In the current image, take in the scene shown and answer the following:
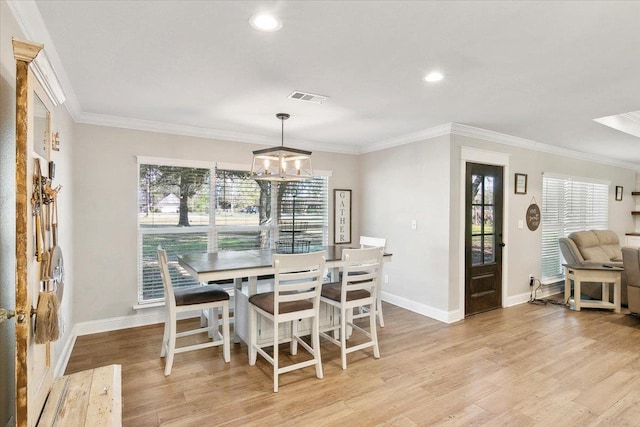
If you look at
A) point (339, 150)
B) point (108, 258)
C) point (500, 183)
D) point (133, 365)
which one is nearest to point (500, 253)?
point (500, 183)

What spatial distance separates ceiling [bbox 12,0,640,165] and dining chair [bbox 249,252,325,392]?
1434mm

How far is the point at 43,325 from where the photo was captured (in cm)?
134

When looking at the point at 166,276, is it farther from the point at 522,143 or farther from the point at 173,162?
the point at 522,143

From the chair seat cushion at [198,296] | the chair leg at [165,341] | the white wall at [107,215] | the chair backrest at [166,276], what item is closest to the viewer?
the chair backrest at [166,276]

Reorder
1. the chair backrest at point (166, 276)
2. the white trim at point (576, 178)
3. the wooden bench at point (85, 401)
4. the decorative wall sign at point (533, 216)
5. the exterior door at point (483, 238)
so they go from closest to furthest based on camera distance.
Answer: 1. the wooden bench at point (85, 401)
2. the chair backrest at point (166, 276)
3. the exterior door at point (483, 238)
4. the decorative wall sign at point (533, 216)
5. the white trim at point (576, 178)

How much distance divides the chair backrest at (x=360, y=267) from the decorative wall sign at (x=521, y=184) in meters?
2.90

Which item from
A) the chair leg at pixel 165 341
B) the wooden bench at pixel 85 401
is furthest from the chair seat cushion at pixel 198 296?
the wooden bench at pixel 85 401

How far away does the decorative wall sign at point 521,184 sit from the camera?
194 inches

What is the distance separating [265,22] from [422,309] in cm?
384

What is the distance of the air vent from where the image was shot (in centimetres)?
306

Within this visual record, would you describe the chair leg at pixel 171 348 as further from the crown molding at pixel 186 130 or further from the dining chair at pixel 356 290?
the crown molding at pixel 186 130

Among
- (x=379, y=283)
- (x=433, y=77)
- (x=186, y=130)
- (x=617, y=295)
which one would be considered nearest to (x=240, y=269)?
(x=379, y=283)

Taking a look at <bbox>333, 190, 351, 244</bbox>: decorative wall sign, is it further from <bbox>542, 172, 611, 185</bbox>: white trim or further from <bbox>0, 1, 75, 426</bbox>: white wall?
<bbox>0, 1, 75, 426</bbox>: white wall

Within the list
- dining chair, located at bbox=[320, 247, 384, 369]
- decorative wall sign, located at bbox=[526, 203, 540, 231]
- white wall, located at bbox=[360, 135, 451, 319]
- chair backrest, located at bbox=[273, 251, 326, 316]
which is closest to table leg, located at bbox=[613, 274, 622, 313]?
decorative wall sign, located at bbox=[526, 203, 540, 231]
